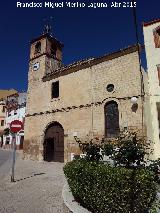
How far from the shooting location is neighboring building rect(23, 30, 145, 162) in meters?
15.1

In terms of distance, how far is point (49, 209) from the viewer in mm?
6238

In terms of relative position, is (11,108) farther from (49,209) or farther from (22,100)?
(49,209)

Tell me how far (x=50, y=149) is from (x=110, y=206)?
15640mm

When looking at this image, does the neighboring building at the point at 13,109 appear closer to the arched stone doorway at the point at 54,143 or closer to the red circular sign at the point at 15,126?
the arched stone doorway at the point at 54,143

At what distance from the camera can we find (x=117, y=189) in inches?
170

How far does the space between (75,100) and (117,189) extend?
13658mm

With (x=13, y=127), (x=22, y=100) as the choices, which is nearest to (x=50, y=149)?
(x=13, y=127)

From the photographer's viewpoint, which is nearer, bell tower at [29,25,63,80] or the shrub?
the shrub

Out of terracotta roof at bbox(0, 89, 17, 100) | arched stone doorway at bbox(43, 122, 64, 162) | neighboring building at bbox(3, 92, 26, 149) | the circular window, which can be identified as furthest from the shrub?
terracotta roof at bbox(0, 89, 17, 100)

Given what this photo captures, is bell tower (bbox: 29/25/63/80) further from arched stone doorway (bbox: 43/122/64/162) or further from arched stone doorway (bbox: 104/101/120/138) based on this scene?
arched stone doorway (bbox: 104/101/120/138)

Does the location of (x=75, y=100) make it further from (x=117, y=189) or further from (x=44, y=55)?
(x=117, y=189)

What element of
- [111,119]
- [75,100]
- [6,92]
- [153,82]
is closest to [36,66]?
[75,100]

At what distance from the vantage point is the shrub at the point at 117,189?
4.02 m

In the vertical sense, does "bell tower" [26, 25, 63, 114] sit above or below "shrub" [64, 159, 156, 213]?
above
